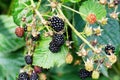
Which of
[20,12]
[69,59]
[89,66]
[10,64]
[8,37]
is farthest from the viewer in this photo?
[10,64]

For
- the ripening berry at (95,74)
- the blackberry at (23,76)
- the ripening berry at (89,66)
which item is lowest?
the ripening berry at (95,74)

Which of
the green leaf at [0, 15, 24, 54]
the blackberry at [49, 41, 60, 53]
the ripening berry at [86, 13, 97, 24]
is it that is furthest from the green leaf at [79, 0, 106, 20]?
the green leaf at [0, 15, 24, 54]

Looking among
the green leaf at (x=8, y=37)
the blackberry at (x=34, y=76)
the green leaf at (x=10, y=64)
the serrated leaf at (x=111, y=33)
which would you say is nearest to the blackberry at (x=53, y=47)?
the blackberry at (x=34, y=76)

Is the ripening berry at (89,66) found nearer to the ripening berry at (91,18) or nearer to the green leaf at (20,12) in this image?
the ripening berry at (91,18)

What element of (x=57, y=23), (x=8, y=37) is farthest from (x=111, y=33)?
(x=8, y=37)

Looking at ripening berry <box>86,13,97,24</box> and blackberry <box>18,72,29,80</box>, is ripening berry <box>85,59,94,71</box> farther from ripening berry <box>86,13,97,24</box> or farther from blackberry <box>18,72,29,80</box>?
blackberry <box>18,72,29,80</box>

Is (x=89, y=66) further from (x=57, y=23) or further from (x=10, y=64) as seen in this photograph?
(x=10, y=64)
